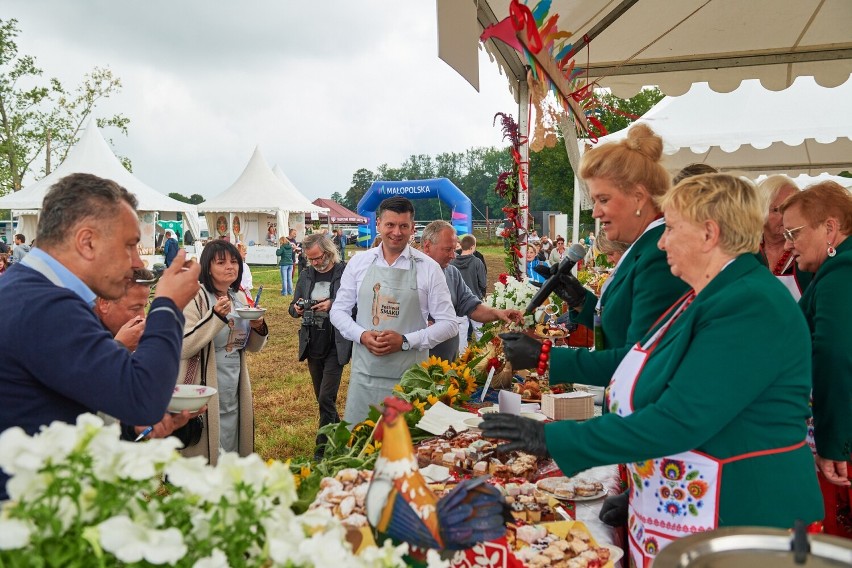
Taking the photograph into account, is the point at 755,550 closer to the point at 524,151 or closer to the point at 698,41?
the point at 524,151

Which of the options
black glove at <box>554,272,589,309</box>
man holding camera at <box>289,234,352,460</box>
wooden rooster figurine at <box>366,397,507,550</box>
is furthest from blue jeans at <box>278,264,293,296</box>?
wooden rooster figurine at <box>366,397,507,550</box>

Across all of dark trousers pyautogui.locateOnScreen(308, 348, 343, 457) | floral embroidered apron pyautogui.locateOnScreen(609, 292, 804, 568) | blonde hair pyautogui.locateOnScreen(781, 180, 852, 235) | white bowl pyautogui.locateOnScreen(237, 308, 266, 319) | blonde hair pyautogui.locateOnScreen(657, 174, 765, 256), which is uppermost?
blonde hair pyautogui.locateOnScreen(781, 180, 852, 235)

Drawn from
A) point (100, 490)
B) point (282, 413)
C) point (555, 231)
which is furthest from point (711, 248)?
point (555, 231)

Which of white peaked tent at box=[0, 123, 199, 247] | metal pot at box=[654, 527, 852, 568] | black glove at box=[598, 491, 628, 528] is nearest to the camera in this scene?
metal pot at box=[654, 527, 852, 568]

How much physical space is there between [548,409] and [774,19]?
10.6ft

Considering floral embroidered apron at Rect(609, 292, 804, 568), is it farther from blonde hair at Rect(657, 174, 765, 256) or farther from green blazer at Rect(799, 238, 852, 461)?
green blazer at Rect(799, 238, 852, 461)

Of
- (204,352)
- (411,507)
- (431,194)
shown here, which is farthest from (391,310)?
(431,194)

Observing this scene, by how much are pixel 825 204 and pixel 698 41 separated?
2.56m

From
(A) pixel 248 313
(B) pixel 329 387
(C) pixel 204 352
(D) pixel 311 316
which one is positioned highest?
(A) pixel 248 313

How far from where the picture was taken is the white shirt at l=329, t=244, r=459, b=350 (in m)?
3.94

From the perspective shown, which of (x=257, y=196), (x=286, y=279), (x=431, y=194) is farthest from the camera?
(x=257, y=196)

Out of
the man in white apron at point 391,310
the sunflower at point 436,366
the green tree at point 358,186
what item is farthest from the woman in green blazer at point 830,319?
the green tree at point 358,186

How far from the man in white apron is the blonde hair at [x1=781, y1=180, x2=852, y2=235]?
201 centimetres

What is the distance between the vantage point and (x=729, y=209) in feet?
5.24
